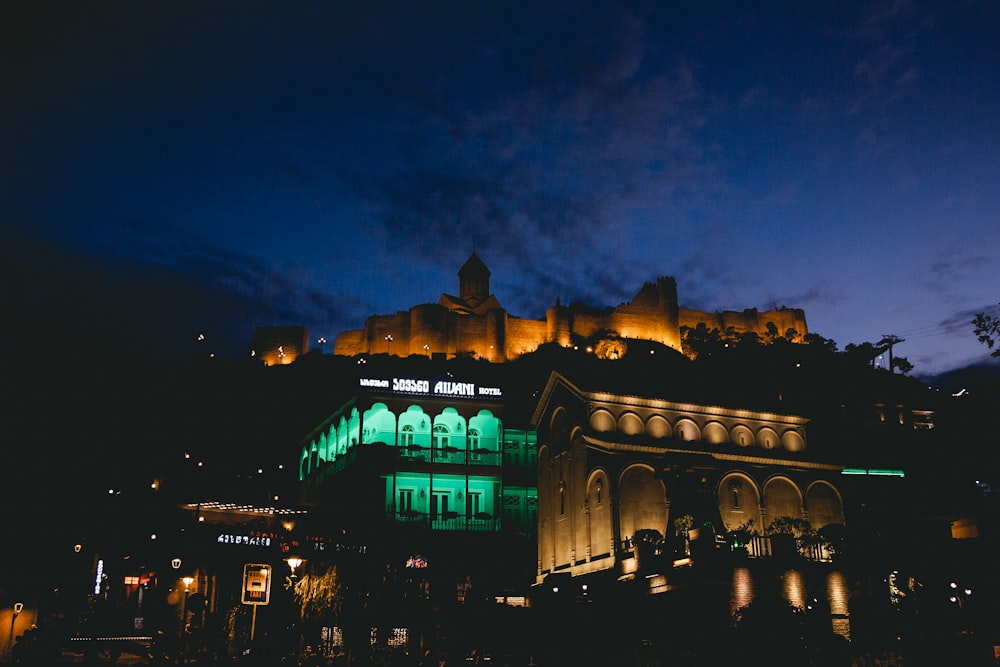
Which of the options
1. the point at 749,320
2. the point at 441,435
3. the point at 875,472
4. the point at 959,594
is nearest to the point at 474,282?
the point at 749,320

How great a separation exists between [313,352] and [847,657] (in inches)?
3448

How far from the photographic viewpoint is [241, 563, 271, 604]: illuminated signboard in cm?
2255

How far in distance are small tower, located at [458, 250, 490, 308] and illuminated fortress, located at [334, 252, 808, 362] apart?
2516 millimetres

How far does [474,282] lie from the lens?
117125mm

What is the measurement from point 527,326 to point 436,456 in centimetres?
4763

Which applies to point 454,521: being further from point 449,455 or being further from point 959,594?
point 959,594

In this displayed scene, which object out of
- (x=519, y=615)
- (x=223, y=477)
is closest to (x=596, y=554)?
(x=519, y=615)

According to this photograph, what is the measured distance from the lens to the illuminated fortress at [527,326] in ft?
323

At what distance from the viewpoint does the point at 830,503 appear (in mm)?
40469

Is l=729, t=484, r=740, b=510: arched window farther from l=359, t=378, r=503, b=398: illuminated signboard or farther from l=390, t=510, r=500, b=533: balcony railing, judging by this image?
l=359, t=378, r=503, b=398: illuminated signboard

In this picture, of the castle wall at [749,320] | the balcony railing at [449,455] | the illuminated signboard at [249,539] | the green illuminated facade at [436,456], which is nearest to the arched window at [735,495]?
the green illuminated facade at [436,456]

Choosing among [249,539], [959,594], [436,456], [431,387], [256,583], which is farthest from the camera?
[431,387]

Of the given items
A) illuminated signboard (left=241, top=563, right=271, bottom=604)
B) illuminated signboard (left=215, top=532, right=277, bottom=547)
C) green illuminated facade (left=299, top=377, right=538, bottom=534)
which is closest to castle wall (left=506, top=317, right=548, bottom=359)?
green illuminated facade (left=299, top=377, right=538, bottom=534)

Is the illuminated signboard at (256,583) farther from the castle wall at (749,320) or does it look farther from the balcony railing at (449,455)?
the castle wall at (749,320)
